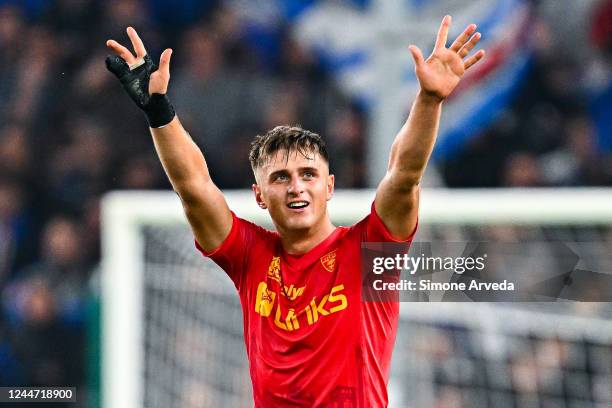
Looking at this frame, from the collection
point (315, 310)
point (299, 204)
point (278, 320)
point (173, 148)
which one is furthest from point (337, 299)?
point (173, 148)

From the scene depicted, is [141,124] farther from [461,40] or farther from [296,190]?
[461,40]

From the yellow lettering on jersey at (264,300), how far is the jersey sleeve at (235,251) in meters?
0.15

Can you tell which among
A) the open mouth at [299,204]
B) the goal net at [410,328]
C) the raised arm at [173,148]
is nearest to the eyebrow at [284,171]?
the open mouth at [299,204]

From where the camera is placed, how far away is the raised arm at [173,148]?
13.0 feet

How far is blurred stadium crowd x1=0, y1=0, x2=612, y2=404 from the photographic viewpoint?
8.00m

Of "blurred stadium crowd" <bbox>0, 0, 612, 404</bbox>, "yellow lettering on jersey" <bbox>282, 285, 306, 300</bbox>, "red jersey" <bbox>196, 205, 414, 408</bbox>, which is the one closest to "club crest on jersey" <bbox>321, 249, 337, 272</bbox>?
"red jersey" <bbox>196, 205, 414, 408</bbox>

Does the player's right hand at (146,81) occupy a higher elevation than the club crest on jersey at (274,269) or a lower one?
higher

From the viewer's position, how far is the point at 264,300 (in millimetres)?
3912

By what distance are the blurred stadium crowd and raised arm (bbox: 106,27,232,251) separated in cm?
375

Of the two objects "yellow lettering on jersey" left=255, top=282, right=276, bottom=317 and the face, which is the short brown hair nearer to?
the face

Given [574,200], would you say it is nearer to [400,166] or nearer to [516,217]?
[516,217]

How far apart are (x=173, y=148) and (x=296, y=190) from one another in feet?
1.55

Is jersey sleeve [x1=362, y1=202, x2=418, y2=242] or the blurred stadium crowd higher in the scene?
the blurred stadium crowd

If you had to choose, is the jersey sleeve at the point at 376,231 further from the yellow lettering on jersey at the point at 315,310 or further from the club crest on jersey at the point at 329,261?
the yellow lettering on jersey at the point at 315,310
